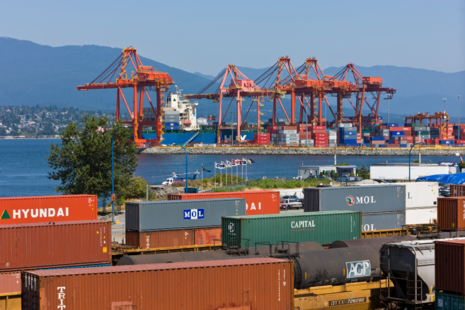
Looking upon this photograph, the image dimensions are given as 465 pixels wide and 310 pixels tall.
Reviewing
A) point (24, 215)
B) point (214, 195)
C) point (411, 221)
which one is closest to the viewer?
point (24, 215)

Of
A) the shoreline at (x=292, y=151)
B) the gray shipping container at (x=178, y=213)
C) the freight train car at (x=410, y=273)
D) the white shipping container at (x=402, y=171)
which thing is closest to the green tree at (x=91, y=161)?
the gray shipping container at (x=178, y=213)

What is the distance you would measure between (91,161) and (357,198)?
26.2 m

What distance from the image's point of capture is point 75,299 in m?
13.4

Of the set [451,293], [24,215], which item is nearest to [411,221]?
[451,293]

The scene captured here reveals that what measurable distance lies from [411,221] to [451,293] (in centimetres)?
2342

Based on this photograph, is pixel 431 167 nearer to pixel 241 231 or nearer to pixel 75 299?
pixel 241 231

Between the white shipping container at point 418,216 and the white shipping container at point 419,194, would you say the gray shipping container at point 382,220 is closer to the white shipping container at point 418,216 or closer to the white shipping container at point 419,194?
the white shipping container at point 418,216

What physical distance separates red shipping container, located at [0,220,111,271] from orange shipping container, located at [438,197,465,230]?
1842 cm

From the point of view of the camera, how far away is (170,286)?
14383 mm

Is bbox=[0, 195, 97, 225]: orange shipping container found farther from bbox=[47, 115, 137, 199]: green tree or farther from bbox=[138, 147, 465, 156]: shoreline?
bbox=[138, 147, 465, 156]: shoreline

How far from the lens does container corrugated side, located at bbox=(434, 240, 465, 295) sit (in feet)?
50.0

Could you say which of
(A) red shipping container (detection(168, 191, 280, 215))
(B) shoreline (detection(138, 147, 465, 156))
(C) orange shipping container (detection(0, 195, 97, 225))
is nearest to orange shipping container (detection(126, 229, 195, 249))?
(C) orange shipping container (detection(0, 195, 97, 225))

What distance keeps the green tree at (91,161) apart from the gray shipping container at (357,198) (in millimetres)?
22572

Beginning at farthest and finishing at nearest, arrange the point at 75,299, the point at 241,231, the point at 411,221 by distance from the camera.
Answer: the point at 411,221 → the point at 241,231 → the point at 75,299
